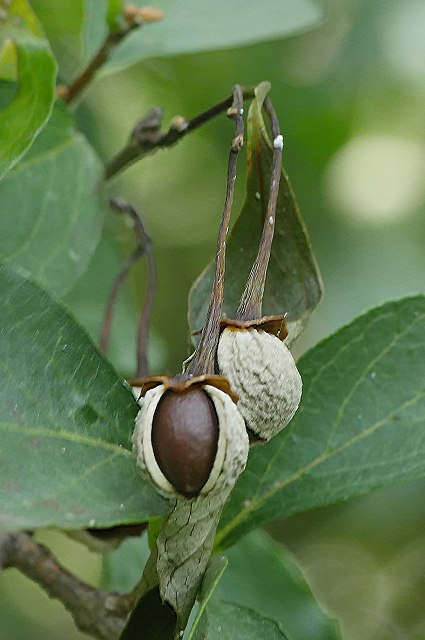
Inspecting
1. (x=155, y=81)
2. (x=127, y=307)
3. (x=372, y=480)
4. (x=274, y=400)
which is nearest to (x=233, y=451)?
(x=274, y=400)

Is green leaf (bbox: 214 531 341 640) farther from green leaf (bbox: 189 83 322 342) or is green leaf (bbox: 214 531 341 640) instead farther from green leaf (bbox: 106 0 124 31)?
green leaf (bbox: 106 0 124 31)

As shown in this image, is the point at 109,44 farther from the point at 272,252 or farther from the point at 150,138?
the point at 272,252

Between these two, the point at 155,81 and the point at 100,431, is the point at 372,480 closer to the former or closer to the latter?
the point at 100,431

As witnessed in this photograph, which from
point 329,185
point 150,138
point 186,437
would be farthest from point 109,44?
point 329,185

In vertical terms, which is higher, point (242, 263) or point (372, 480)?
point (242, 263)

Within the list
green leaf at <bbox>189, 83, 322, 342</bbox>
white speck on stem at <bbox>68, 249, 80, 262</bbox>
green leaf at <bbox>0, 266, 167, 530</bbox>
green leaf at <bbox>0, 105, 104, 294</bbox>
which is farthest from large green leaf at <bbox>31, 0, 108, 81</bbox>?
green leaf at <bbox>0, 266, 167, 530</bbox>
